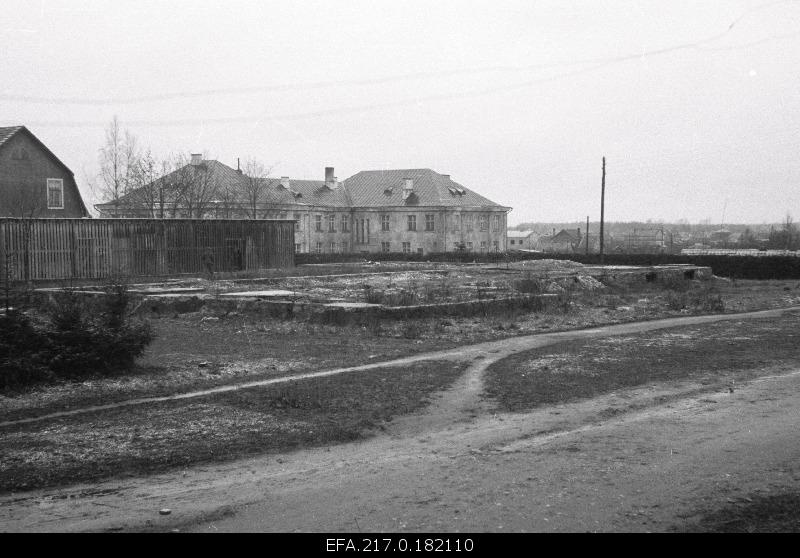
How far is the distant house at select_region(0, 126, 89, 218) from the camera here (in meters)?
38.5

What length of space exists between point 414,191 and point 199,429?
6178 cm

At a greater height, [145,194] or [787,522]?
[145,194]

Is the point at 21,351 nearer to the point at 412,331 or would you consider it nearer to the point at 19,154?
the point at 412,331

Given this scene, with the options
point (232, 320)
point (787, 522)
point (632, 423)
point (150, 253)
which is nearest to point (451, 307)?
point (232, 320)

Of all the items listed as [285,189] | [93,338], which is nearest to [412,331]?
[93,338]

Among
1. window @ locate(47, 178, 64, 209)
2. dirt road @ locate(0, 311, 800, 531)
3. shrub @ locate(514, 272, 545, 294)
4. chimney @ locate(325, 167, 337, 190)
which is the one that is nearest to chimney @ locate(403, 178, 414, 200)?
chimney @ locate(325, 167, 337, 190)

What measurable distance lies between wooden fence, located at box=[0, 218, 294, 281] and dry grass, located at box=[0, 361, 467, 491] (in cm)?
2089

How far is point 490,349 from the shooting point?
14578 mm

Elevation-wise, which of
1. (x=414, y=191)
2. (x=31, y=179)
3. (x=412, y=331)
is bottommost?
(x=412, y=331)

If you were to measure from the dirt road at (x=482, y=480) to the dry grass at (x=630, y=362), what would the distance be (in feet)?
4.22

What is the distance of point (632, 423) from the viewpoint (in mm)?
8555

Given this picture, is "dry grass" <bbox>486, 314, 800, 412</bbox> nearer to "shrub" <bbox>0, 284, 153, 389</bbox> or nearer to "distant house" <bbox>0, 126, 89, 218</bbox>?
"shrub" <bbox>0, 284, 153, 389</bbox>
